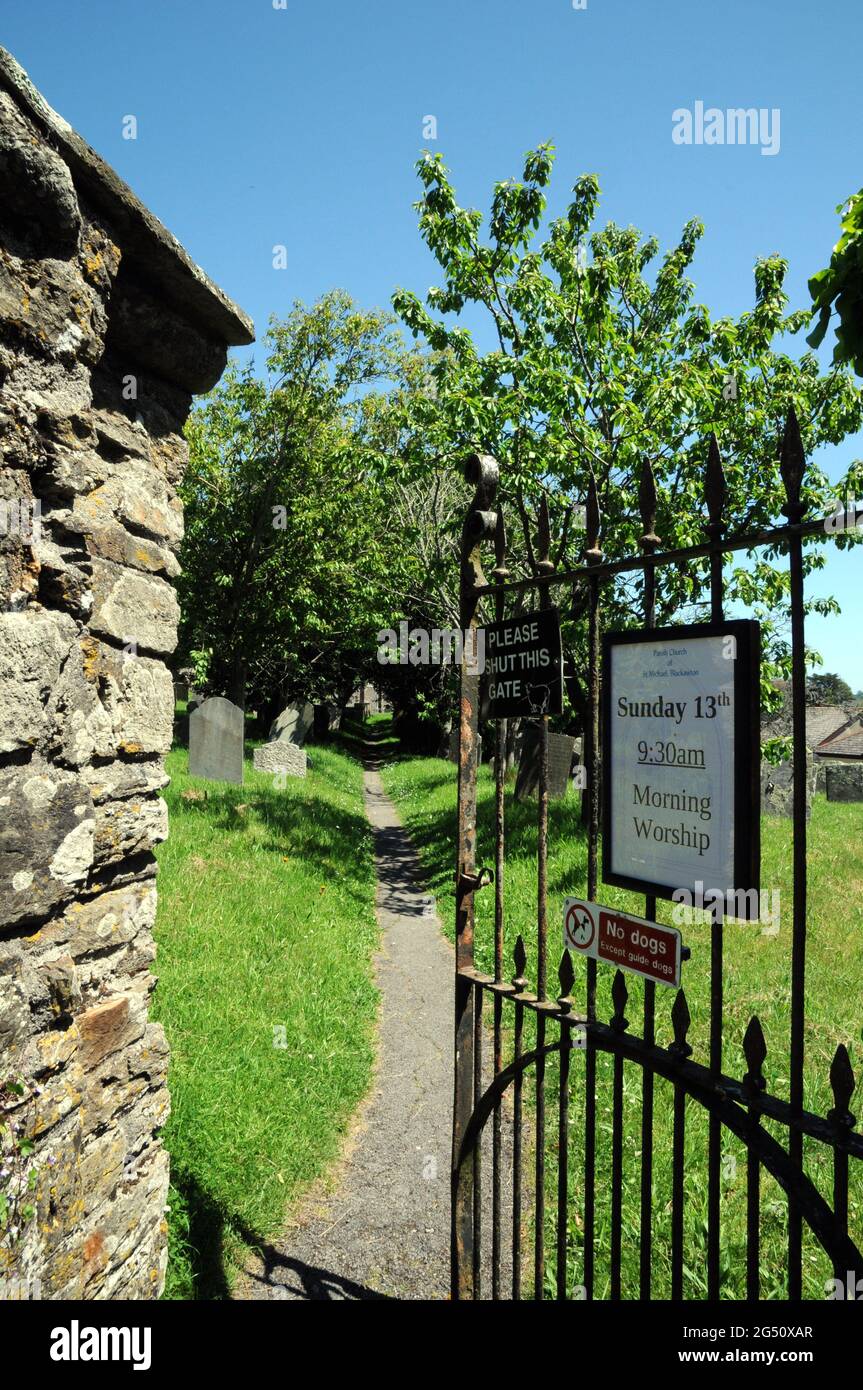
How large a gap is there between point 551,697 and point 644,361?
29.9 feet

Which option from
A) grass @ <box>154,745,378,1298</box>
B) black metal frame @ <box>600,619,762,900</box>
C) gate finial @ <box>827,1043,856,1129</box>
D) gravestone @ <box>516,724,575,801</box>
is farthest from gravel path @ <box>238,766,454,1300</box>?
gravestone @ <box>516,724,575,801</box>

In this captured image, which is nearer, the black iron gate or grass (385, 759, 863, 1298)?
the black iron gate

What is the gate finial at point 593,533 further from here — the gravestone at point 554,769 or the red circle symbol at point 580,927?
the gravestone at point 554,769

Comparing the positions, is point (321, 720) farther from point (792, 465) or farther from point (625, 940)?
point (792, 465)

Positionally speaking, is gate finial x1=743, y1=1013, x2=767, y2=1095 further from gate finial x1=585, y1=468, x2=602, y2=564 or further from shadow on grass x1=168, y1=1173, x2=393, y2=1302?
shadow on grass x1=168, y1=1173, x2=393, y2=1302

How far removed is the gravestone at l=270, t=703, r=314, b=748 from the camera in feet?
62.6

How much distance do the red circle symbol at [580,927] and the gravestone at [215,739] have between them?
1103 cm

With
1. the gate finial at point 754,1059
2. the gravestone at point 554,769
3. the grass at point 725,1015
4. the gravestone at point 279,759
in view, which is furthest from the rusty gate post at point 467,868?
the gravestone at point 279,759

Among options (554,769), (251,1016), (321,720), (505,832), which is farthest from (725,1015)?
(321,720)

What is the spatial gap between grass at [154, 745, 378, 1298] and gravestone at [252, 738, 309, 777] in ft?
15.9

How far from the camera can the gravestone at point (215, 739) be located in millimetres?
12695
